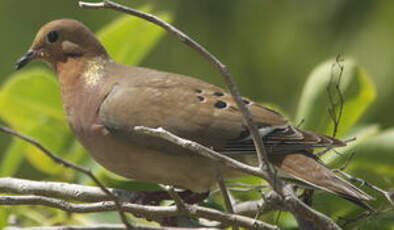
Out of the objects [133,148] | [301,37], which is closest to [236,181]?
[133,148]

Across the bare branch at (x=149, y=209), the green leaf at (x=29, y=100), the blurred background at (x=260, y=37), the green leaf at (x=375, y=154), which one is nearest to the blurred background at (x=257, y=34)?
the blurred background at (x=260, y=37)

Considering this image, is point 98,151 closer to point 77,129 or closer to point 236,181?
point 77,129

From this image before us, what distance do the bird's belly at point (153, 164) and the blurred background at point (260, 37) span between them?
82.5 inches

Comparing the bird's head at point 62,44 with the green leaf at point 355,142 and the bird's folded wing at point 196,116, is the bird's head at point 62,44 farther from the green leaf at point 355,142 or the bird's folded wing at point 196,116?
the green leaf at point 355,142

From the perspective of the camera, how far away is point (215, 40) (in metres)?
7.09

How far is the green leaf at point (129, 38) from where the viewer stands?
4.88 m

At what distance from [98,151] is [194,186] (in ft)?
1.35

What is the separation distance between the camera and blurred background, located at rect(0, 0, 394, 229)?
21.9ft

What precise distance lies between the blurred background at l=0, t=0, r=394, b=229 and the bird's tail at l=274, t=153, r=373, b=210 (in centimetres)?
→ 225

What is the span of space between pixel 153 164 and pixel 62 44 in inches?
36.3

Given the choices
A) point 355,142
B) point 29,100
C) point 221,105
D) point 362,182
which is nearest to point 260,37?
point 29,100

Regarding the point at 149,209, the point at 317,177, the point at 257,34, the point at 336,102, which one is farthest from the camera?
the point at 257,34

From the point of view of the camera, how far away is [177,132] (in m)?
4.43

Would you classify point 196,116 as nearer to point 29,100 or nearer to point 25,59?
point 29,100
